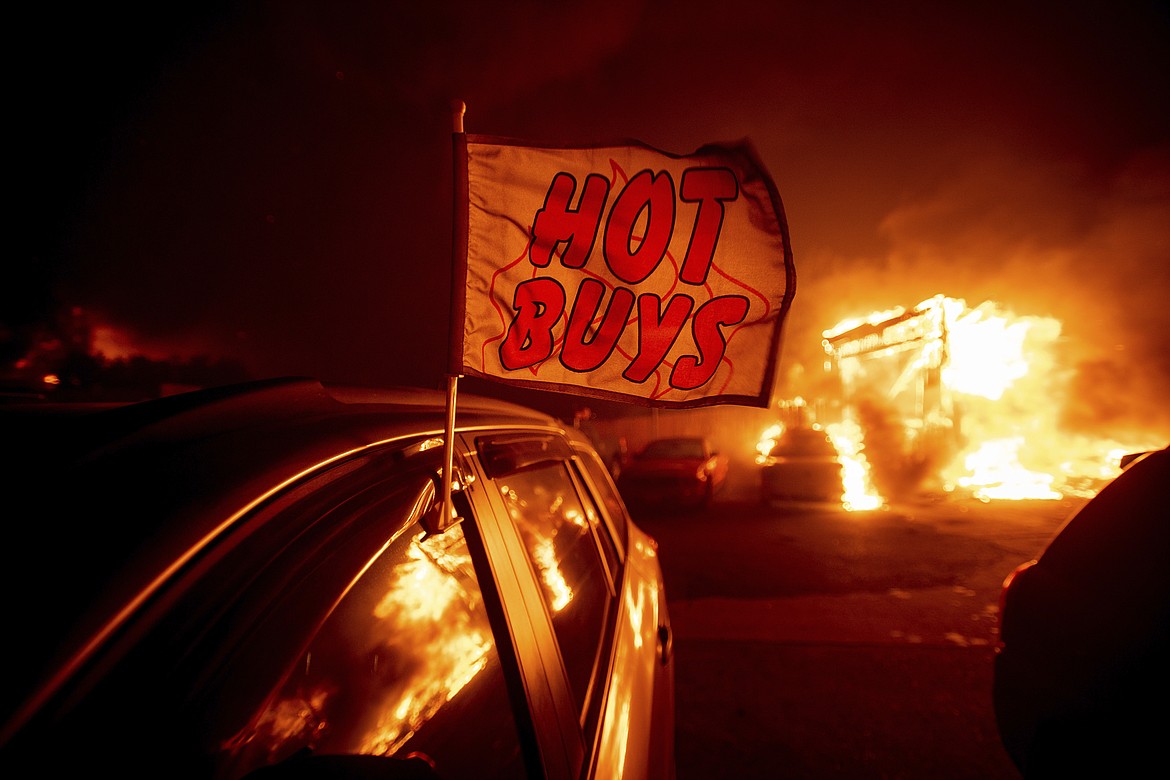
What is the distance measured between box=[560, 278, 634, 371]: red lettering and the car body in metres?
0.43

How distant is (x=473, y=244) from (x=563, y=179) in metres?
0.36

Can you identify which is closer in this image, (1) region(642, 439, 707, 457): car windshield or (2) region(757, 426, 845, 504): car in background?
(2) region(757, 426, 845, 504): car in background

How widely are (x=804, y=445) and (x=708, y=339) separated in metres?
10.0

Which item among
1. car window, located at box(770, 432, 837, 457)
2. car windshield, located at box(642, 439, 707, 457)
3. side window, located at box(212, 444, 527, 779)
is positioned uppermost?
side window, located at box(212, 444, 527, 779)

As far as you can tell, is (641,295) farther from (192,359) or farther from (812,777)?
(192,359)

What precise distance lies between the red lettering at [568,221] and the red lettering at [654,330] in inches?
10.5

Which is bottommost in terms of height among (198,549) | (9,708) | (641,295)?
(9,708)

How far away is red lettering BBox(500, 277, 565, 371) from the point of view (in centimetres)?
164

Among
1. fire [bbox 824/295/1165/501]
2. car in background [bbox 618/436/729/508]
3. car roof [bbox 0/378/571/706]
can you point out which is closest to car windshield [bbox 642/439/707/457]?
car in background [bbox 618/436/729/508]

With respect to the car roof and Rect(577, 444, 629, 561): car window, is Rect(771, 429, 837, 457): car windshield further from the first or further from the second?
the car roof

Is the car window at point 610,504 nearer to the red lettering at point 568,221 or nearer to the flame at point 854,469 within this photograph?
the red lettering at point 568,221

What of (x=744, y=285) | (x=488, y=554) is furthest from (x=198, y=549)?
(x=744, y=285)

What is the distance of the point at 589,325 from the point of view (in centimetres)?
174

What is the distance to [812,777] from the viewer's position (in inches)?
113
